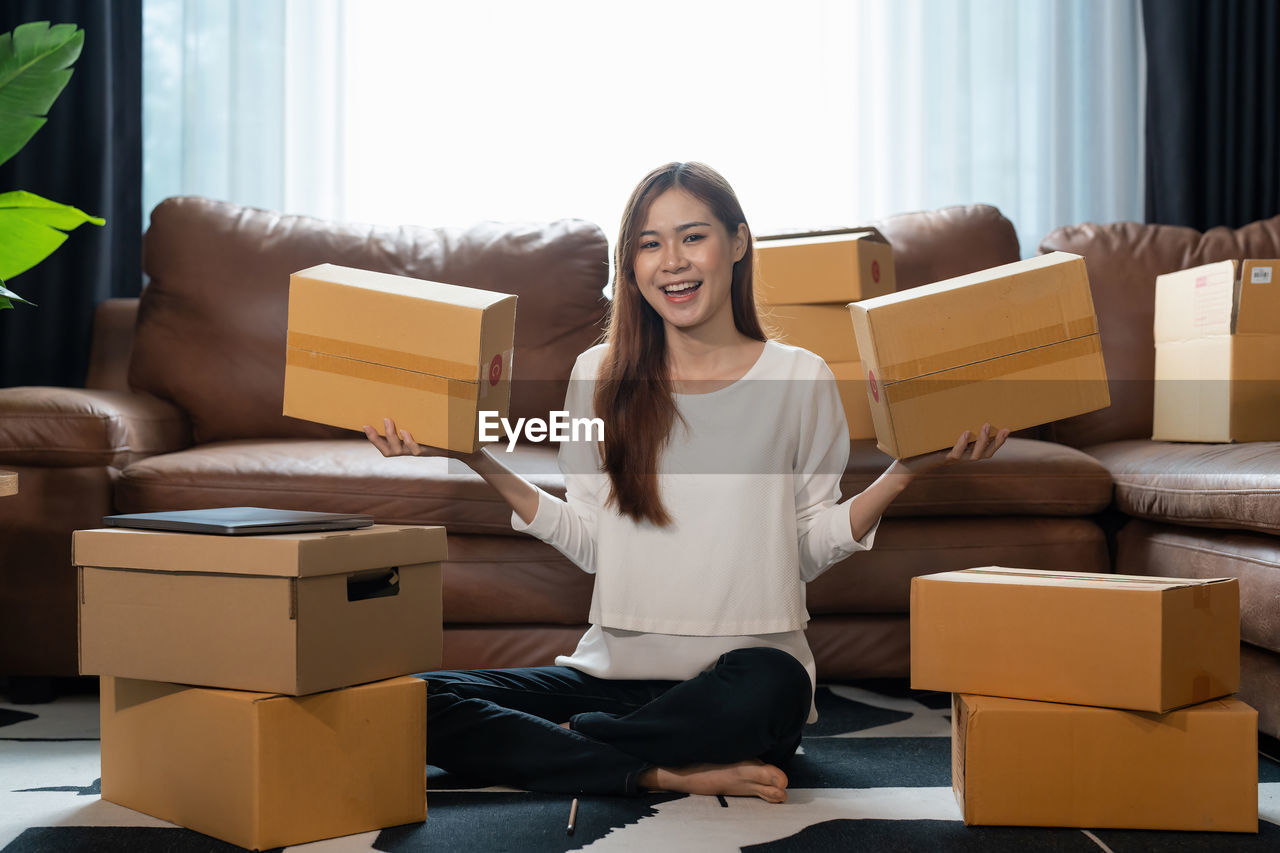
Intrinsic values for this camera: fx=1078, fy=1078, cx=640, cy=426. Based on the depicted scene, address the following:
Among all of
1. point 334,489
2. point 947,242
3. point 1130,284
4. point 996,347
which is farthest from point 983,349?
point 1130,284

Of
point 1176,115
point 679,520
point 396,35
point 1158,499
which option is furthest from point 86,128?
point 1176,115

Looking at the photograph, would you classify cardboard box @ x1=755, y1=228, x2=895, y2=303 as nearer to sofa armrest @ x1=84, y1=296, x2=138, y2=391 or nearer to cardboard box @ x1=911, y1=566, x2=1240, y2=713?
cardboard box @ x1=911, y1=566, x2=1240, y2=713

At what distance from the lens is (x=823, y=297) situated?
78.2 inches

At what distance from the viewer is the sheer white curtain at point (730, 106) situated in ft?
9.23

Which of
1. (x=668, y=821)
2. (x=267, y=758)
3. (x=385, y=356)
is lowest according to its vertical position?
(x=668, y=821)

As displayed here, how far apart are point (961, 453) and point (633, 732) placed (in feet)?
1.72

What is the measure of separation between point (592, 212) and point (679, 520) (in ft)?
5.16

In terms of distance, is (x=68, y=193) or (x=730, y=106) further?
(x=730, y=106)

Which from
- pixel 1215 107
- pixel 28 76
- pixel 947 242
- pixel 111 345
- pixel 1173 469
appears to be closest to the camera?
pixel 1173 469

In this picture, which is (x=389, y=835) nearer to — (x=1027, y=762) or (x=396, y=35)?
(x=1027, y=762)

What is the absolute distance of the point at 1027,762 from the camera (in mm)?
1205

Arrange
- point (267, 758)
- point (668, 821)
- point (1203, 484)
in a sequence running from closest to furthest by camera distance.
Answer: point (267, 758) → point (668, 821) → point (1203, 484)

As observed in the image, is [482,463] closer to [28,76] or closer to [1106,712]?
[1106,712]

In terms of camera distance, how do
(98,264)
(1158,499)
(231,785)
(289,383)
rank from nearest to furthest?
(231,785), (289,383), (1158,499), (98,264)
